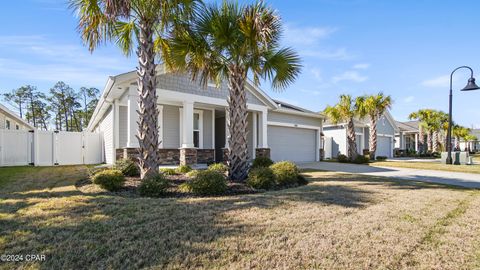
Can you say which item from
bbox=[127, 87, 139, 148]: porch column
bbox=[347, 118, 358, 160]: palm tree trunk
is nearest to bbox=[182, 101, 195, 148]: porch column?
bbox=[127, 87, 139, 148]: porch column

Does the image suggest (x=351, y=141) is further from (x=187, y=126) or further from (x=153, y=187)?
(x=153, y=187)

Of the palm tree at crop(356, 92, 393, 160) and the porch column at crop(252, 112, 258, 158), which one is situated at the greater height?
the palm tree at crop(356, 92, 393, 160)

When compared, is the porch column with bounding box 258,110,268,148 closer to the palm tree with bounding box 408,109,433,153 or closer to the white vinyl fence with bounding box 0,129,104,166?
the white vinyl fence with bounding box 0,129,104,166

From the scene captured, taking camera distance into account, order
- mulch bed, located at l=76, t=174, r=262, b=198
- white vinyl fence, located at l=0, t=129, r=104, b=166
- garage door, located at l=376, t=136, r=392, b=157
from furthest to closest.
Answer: garage door, located at l=376, t=136, r=392, b=157 → white vinyl fence, located at l=0, t=129, r=104, b=166 → mulch bed, located at l=76, t=174, r=262, b=198

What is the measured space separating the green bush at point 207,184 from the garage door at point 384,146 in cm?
2434

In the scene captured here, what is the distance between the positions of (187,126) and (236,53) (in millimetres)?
5130

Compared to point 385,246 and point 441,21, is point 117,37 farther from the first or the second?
point 441,21

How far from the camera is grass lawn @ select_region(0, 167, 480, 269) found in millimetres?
2801

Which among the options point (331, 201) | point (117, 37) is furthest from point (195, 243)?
point (117, 37)

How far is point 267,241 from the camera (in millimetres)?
3268

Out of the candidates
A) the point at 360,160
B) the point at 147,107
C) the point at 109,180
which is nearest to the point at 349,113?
the point at 360,160

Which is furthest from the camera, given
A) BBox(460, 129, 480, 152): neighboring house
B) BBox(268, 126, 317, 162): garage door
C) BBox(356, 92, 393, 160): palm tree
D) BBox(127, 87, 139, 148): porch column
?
BBox(460, 129, 480, 152): neighboring house

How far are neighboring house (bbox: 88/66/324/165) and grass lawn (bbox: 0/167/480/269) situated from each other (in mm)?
5804

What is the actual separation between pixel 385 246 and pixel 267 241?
5.09 ft
